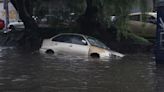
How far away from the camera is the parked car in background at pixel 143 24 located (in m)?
32.3

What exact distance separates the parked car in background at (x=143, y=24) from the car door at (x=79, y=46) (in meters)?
5.50

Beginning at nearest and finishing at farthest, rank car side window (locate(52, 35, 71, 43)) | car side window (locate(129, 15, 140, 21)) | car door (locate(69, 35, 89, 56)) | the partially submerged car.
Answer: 1. the partially submerged car
2. car door (locate(69, 35, 89, 56))
3. car side window (locate(52, 35, 71, 43))
4. car side window (locate(129, 15, 140, 21))

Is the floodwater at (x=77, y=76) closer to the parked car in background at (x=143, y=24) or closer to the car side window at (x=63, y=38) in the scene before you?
the car side window at (x=63, y=38)

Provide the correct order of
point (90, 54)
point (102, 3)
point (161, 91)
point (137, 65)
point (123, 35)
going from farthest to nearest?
point (123, 35) → point (102, 3) → point (90, 54) → point (137, 65) → point (161, 91)

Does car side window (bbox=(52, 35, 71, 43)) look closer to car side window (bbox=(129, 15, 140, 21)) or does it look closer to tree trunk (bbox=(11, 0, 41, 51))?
tree trunk (bbox=(11, 0, 41, 51))

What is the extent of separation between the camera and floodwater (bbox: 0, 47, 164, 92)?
1470 cm

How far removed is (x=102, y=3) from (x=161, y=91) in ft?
52.6

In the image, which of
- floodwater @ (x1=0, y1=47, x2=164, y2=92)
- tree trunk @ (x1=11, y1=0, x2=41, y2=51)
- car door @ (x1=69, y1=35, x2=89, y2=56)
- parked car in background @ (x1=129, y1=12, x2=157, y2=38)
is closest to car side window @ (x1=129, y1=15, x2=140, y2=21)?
parked car in background @ (x1=129, y1=12, x2=157, y2=38)

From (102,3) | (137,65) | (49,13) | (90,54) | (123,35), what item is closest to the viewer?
(137,65)

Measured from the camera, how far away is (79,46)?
1070 inches

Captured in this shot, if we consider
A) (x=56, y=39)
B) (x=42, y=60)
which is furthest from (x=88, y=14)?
(x=42, y=60)

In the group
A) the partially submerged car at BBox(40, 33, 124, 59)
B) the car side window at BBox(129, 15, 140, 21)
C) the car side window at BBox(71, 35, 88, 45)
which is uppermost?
the car side window at BBox(129, 15, 140, 21)

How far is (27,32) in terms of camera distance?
34094 mm

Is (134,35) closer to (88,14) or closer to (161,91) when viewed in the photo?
(88,14)
